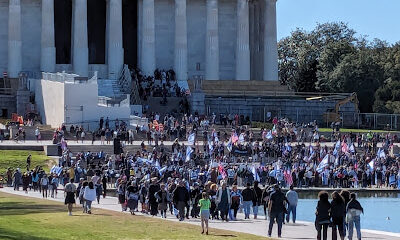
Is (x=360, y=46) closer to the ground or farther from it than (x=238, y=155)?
farther from it

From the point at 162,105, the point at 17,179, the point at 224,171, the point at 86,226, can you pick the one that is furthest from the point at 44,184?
the point at 162,105

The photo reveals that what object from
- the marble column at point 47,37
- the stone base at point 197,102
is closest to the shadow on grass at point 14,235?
the stone base at point 197,102

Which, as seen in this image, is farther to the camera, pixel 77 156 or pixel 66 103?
pixel 66 103

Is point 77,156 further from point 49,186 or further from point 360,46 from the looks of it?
point 360,46

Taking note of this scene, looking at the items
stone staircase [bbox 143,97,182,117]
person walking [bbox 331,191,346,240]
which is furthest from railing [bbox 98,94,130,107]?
person walking [bbox 331,191,346,240]

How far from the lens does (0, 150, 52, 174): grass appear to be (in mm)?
85406

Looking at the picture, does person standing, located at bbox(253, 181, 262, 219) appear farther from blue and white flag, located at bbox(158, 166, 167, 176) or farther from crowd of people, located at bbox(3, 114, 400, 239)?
blue and white flag, located at bbox(158, 166, 167, 176)

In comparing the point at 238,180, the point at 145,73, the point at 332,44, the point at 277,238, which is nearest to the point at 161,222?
the point at 277,238

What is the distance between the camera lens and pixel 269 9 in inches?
5482

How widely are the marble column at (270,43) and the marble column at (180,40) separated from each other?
372 inches

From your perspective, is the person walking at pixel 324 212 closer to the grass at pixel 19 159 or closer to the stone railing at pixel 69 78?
the grass at pixel 19 159

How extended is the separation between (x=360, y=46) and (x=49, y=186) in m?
111

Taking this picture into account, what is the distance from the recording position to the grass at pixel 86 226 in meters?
47.6

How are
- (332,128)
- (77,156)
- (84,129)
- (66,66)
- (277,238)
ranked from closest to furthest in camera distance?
Answer: (277,238), (77,156), (84,129), (332,128), (66,66)
